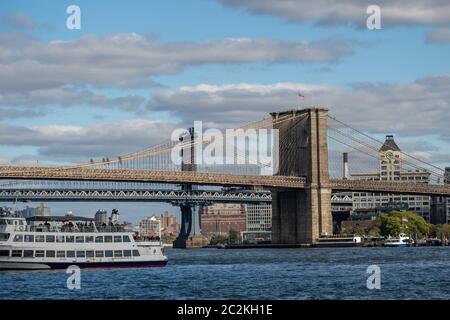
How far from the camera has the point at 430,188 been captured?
124875 mm

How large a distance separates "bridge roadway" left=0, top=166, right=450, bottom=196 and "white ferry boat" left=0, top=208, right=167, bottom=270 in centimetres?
3371

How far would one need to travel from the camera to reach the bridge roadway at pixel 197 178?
98125 mm

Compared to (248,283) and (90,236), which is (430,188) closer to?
(90,236)

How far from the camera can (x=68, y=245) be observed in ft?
199

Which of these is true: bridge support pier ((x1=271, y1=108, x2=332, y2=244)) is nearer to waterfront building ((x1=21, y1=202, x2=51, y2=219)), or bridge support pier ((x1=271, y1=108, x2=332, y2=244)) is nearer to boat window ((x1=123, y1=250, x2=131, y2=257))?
waterfront building ((x1=21, y1=202, x2=51, y2=219))

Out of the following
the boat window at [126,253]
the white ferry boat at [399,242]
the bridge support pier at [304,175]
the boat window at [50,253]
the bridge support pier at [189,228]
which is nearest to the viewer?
the boat window at [50,253]

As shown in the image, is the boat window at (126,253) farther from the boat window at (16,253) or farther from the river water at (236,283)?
the boat window at (16,253)

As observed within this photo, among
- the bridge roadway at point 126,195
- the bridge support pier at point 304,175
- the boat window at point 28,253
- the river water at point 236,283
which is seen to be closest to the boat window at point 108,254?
the river water at point 236,283

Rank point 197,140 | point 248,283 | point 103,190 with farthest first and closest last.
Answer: point 103,190 → point 197,140 → point 248,283

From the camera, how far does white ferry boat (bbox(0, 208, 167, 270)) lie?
58.7 meters

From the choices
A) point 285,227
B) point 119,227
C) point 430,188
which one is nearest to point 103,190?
point 285,227

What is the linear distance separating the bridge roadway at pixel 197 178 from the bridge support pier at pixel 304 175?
1.75 meters

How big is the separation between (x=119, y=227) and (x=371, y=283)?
24393 millimetres

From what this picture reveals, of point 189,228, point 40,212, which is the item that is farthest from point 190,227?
point 40,212
